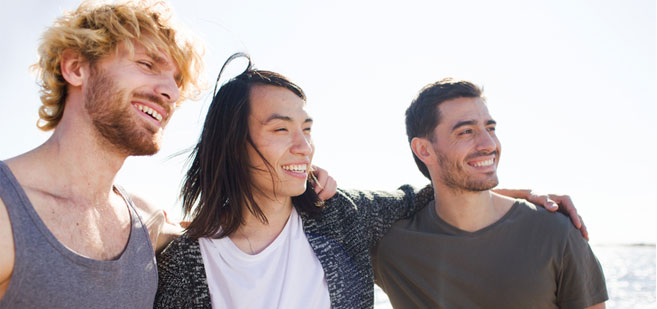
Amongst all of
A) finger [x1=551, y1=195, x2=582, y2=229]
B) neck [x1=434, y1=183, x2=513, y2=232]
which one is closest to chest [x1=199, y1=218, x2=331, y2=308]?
neck [x1=434, y1=183, x2=513, y2=232]

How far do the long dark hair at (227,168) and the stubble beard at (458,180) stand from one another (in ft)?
3.83

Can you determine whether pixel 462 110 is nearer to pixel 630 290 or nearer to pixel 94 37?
pixel 94 37

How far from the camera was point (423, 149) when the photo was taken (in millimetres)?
4195

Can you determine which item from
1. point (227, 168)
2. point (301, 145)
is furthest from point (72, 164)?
point (301, 145)

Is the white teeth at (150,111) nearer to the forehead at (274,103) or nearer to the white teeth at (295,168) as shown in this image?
the forehead at (274,103)

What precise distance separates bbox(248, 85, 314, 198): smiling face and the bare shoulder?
0.69 meters

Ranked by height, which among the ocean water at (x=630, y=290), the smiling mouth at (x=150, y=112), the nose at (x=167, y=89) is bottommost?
the ocean water at (x=630, y=290)

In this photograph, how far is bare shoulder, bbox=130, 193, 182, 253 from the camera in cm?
306

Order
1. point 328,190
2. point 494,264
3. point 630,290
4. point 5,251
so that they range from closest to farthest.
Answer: point 5,251
point 494,264
point 328,190
point 630,290

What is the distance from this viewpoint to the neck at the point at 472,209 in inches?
144

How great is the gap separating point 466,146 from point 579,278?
4.17ft

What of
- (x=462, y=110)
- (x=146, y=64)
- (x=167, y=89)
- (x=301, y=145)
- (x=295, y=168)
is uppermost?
(x=146, y=64)

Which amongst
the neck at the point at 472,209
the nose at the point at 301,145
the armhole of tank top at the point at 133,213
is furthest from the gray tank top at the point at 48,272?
the neck at the point at 472,209

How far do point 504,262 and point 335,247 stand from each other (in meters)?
1.28
